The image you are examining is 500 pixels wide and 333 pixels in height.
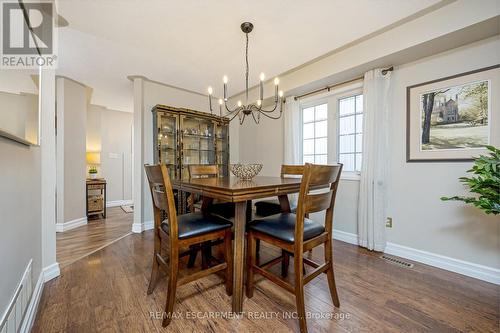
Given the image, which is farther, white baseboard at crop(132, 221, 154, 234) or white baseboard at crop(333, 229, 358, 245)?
white baseboard at crop(132, 221, 154, 234)

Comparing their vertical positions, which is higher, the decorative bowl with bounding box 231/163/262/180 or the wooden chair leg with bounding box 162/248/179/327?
the decorative bowl with bounding box 231/163/262/180

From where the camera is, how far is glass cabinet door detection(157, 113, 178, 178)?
3325 millimetres

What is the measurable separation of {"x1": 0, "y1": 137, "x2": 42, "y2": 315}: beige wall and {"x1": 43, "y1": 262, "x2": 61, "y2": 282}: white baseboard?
20 cm

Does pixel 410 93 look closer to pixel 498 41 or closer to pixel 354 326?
pixel 498 41

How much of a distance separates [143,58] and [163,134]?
1.12 metres

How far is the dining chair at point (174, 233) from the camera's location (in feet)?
4.23

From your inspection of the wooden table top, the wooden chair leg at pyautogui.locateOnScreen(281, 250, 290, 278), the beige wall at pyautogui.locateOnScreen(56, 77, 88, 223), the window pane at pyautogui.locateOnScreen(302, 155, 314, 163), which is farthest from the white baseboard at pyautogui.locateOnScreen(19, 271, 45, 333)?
the window pane at pyautogui.locateOnScreen(302, 155, 314, 163)

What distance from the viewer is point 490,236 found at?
182 centimetres

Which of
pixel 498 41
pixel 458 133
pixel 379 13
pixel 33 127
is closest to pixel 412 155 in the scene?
pixel 458 133

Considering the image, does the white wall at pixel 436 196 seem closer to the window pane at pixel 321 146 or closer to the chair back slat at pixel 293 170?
the window pane at pixel 321 146

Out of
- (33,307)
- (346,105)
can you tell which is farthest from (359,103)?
(33,307)

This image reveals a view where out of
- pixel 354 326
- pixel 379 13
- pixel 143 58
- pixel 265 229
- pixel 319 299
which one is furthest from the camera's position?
pixel 143 58

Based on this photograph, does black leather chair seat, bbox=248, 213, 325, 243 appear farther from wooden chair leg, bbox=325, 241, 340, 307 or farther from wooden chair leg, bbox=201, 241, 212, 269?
wooden chair leg, bbox=201, 241, 212, 269

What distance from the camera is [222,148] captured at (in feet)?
13.6
